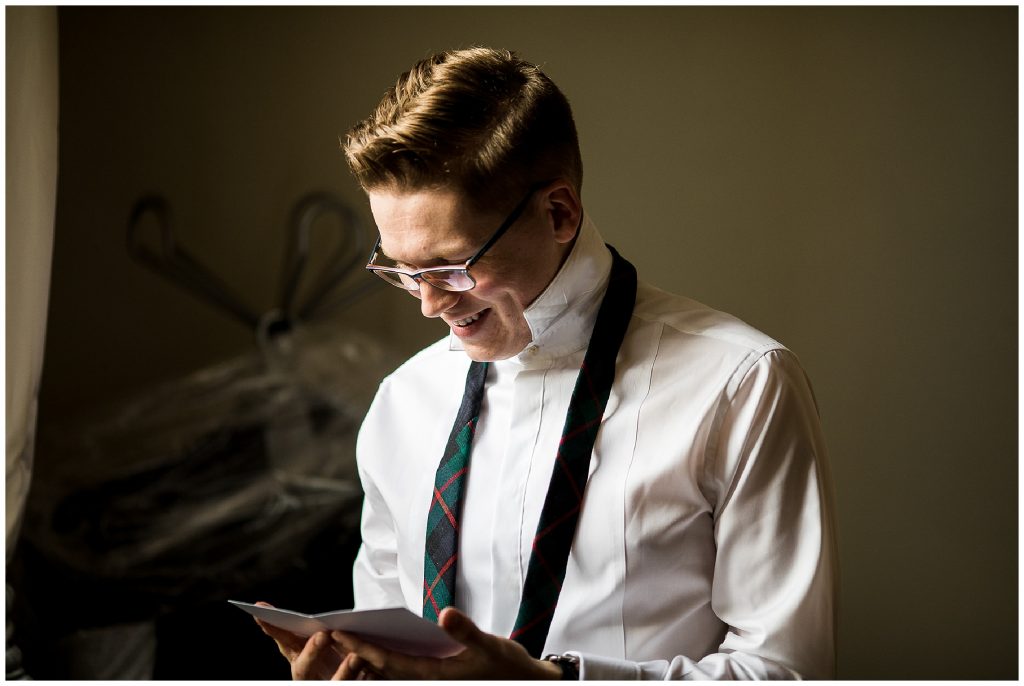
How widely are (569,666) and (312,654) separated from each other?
0.90 feet

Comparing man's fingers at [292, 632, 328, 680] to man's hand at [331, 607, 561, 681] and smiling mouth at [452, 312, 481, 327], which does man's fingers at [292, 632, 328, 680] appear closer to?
man's hand at [331, 607, 561, 681]

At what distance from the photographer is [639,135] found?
2588mm

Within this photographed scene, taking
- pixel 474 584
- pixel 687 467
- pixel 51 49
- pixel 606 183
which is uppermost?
pixel 51 49

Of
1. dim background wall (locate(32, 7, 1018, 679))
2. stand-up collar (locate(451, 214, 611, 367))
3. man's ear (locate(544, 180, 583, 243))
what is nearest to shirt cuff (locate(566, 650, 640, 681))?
stand-up collar (locate(451, 214, 611, 367))

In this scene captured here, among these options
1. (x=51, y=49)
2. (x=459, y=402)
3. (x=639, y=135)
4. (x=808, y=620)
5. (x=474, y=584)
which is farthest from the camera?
(x=639, y=135)

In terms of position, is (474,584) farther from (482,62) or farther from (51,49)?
(51,49)

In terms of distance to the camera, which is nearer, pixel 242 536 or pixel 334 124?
pixel 242 536

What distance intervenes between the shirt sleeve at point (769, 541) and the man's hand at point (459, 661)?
8 cm

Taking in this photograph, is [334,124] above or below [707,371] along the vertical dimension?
above

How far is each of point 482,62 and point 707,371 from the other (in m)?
0.44

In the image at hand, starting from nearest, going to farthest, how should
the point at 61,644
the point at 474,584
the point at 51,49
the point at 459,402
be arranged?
1. the point at 474,584
2. the point at 459,402
3. the point at 51,49
4. the point at 61,644

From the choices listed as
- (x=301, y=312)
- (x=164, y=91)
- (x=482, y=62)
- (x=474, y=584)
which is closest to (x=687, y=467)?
(x=474, y=584)

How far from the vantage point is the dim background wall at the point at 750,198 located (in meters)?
2.41

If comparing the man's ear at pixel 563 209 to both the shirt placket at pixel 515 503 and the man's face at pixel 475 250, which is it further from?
the shirt placket at pixel 515 503
